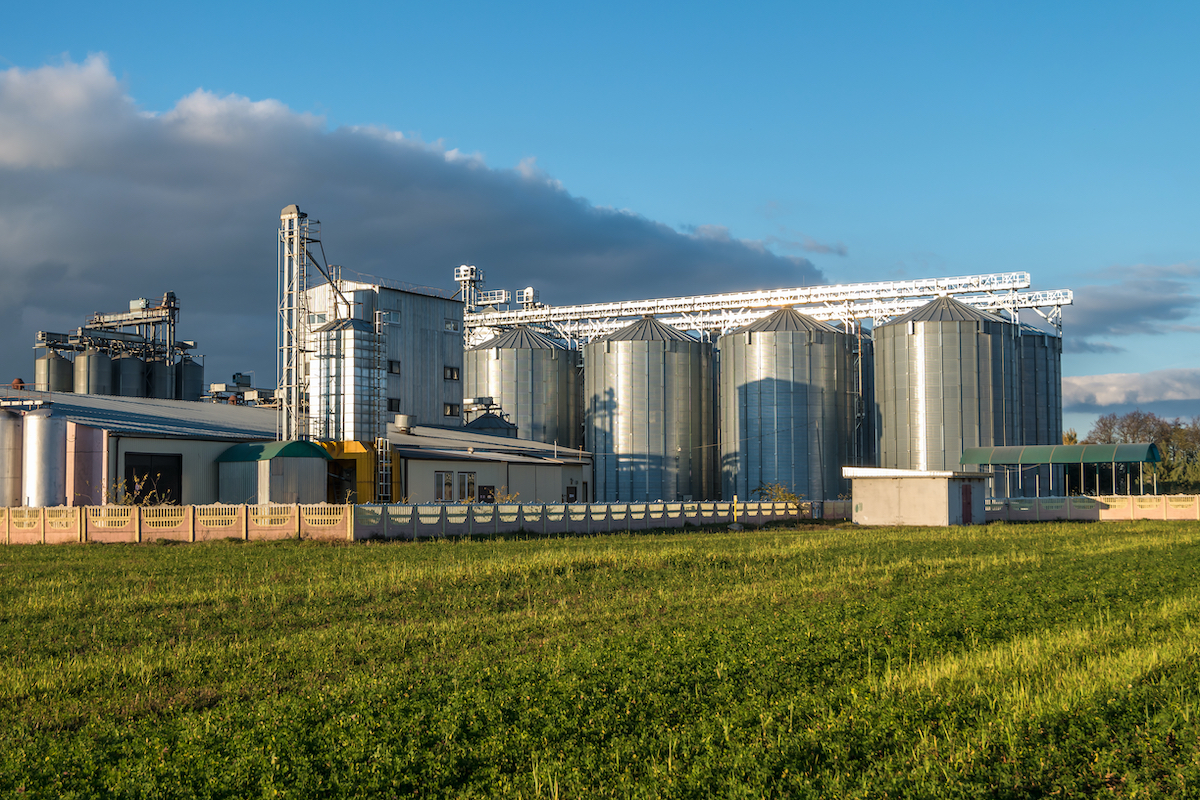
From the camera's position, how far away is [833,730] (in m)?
9.71

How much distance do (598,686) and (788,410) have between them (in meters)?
61.3

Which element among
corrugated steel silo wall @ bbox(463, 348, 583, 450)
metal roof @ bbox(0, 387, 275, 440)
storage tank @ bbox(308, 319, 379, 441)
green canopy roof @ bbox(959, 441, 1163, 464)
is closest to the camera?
metal roof @ bbox(0, 387, 275, 440)

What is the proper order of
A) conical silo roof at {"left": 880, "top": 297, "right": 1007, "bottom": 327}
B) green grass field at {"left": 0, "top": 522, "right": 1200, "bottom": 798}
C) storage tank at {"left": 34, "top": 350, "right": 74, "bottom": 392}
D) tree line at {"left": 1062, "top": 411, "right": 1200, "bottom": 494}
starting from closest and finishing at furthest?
green grass field at {"left": 0, "top": 522, "right": 1200, "bottom": 798}, conical silo roof at {"left": 880, "top": 297, "right": 1007, "bottom": 327}, storage tank at {"left": 34, "top": 350, "right": 74, "bottom": 392}, tree line at {"left": 1062, "top": 411, "right": 1200, "bottom": 494}

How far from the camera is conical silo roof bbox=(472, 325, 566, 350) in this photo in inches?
3238

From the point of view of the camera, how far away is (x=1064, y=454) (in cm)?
6481

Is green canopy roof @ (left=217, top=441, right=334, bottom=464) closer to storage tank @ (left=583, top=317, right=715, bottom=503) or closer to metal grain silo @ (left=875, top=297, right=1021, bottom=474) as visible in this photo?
storage tank @ (left=583, top=317, right=715, bottom=503)

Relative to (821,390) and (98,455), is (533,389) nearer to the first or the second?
(821,390)

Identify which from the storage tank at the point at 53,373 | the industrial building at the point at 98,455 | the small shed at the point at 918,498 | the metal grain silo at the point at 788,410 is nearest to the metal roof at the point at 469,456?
the industrial building at the point at 98,455

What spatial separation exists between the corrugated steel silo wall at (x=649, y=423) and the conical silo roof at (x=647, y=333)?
1.73ft

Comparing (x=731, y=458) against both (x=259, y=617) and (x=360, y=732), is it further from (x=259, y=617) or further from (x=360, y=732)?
(x=360, y=732)

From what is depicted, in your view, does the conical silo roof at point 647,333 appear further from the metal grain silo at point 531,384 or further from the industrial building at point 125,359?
the industrial building at point 125,359

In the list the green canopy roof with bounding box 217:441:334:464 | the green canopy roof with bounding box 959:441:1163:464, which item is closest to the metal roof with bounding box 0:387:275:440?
the green canopy roof with bounding box 217:441:334:464

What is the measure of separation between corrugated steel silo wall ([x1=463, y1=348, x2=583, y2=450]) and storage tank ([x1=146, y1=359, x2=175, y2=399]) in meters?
22.3

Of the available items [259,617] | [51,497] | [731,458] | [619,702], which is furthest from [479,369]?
[619,702]
